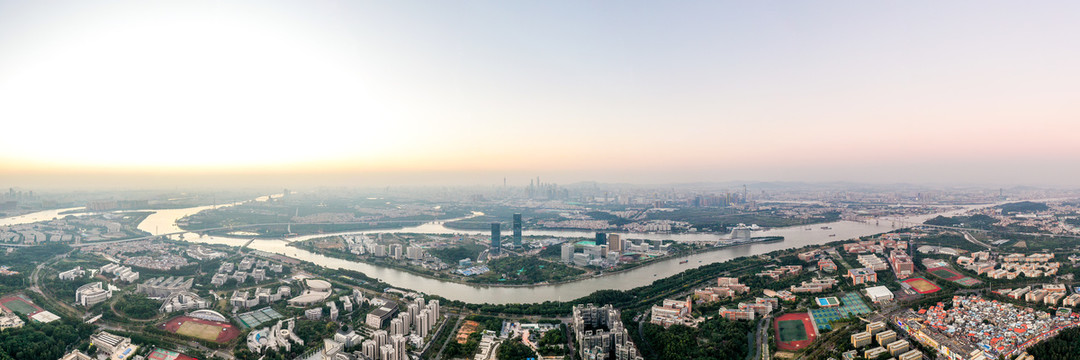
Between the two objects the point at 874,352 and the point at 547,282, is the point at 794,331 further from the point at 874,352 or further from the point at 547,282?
the point at 547,282

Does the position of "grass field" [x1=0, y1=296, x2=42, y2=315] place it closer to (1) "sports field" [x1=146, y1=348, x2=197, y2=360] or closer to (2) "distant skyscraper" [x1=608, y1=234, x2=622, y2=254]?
(1) "sports field" [x1=146, y1=348, x2=197, y2=360]

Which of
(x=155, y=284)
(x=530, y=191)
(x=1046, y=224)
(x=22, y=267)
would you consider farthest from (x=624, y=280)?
(x=530, y=191)

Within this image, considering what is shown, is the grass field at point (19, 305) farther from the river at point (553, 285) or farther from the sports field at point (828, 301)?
the sports field at point (828, 301)

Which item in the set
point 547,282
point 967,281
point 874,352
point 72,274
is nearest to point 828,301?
point 874,352

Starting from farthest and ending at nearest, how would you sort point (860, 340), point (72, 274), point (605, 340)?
point (72, 274) → point (605, 340) → point (860, 340)

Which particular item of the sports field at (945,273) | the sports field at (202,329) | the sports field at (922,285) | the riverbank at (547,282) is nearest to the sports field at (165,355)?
the sports field at (202,329)

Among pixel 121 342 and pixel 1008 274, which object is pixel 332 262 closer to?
pixel 121 342
